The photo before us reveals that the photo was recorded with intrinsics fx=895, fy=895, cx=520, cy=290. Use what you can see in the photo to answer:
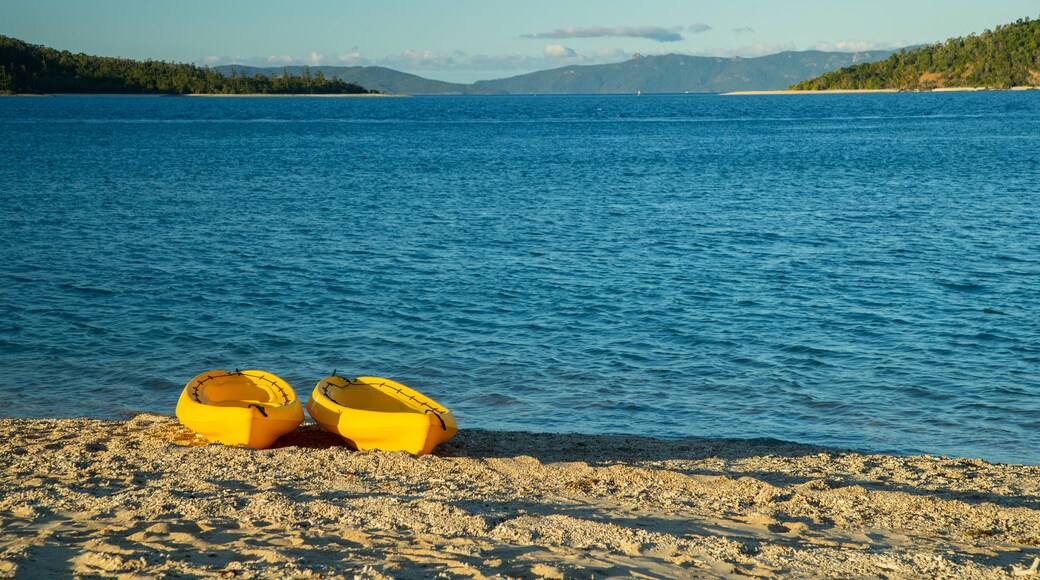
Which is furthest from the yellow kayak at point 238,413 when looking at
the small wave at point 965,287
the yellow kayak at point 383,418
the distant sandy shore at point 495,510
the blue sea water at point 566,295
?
the small wave at point 965,287

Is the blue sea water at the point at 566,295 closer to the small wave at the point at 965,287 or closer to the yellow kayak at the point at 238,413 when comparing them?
the small wave at the point at 965,287

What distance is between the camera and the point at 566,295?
77.7ft

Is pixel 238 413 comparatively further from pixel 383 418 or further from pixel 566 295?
pixel 566 295

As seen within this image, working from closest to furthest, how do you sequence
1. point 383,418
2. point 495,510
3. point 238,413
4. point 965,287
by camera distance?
point 495,510 → point 383,418 → point 238,413 → point 965,287

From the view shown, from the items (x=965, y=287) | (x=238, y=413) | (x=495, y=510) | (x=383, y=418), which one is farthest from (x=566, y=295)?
(x=495, y=510)

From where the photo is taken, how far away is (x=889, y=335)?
1945 centimetres

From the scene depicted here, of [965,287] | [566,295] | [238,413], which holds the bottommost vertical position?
[566,295]

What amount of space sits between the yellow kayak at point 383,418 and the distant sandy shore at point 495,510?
0.38m

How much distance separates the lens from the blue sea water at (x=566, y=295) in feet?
51.3

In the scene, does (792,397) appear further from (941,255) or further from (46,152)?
(46,152)

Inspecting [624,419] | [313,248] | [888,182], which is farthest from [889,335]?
[888,182]

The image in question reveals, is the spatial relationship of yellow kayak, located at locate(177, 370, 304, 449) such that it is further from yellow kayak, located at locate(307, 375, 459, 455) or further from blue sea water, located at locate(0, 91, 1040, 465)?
blue sea water, located at locate(0, 91, 1040, 465)

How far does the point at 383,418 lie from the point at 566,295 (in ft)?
40.2

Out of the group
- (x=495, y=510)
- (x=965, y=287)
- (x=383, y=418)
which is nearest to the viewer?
(x=495, y=510)
